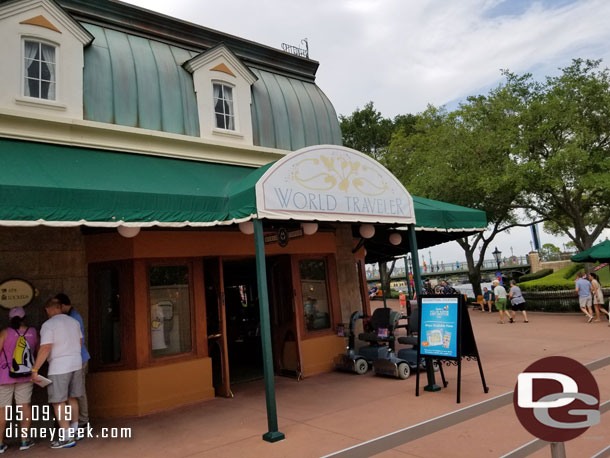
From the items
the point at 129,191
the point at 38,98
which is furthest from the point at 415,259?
the point at 38,98

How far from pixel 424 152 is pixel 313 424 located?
21670 millimetres

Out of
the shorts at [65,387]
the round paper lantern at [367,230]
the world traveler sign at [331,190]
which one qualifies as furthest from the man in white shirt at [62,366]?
the round paper lantern at [367,230]

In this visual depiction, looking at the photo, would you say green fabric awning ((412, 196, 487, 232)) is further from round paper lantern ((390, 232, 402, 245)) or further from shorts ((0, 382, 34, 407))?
shorts ((0, 382, 34, 407))

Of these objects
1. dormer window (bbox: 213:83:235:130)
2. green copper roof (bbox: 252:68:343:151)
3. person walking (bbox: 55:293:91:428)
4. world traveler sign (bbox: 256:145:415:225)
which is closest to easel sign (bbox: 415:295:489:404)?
world traveler sign (bbox: 256:145:415:225)

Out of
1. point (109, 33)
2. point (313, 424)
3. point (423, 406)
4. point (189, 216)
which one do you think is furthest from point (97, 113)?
point (423, 406)

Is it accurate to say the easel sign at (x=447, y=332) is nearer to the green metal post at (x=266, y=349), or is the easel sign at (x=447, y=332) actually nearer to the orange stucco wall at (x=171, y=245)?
the green metal post at (x=266, y=349)

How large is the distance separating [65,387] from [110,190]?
2.58 m

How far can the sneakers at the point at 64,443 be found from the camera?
209 inches

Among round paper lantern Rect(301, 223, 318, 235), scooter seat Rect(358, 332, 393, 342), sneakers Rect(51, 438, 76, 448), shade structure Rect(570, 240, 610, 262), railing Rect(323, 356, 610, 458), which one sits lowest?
railing Rect(323, 356, 610, 458)

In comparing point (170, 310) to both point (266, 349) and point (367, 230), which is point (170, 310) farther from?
point (367, 230)

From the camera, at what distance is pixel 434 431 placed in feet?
16.6

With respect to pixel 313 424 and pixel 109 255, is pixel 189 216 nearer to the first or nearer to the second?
pixel 109 255

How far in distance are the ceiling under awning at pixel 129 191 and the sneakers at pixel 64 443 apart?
2821 millimetres

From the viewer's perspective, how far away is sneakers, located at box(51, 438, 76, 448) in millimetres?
5313
